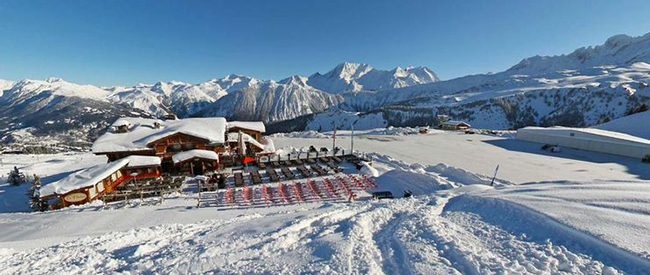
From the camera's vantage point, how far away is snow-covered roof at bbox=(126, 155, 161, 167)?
21013 mm

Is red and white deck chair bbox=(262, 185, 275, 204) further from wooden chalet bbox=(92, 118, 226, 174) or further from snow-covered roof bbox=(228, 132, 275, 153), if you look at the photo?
snow-covered roof bbox=(228, 132, 275, 153)

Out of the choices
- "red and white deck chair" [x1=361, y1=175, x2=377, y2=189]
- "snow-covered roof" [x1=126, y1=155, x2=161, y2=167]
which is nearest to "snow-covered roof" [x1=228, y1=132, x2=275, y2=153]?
"snow-covered roof" [x1=126, y1=155, x2=161, y2=167]

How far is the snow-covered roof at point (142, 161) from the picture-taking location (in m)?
21.0

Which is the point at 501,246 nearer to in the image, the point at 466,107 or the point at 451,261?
the point at 451,261

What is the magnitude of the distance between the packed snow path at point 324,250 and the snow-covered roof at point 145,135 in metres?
15.1

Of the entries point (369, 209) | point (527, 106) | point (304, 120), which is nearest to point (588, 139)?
point (369, 209)

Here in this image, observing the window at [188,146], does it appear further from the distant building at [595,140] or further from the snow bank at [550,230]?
Answer: the distant building at [595,140]

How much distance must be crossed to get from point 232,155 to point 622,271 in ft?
87.2

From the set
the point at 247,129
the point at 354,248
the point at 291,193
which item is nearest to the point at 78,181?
the point at 291,193

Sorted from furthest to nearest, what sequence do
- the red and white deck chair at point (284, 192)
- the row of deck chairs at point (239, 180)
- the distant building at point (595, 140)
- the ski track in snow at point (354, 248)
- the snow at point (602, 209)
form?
the distant building at point (595, 140) < the row of deck chairs at point (239, 180) < the red and white deck chair at point (284, 192) < the snow at point (602, 209) < the ski track in snow at point (354, 248)

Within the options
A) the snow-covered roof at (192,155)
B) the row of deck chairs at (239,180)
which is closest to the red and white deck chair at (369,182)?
the row of deck chairs at (239,180)

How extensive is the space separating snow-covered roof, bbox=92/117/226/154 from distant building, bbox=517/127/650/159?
4340cm

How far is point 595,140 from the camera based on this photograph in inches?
1198

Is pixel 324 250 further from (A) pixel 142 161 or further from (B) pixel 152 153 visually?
(B) pixel 152 153
